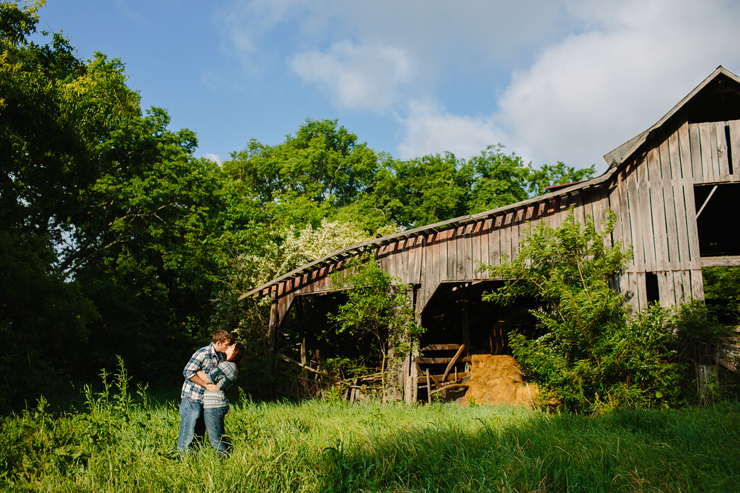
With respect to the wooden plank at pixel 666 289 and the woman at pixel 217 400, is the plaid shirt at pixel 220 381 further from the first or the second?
the wooden plank at pixel 666 289

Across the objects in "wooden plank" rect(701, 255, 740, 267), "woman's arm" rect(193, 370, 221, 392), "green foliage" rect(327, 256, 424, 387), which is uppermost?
"wooden plank" rect(701, 255, 740, 267)

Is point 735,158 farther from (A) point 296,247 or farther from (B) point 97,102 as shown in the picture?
(B) point 97,102

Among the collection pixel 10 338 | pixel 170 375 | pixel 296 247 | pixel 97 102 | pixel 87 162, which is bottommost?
pixel 170 375

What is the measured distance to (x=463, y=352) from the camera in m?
15.3

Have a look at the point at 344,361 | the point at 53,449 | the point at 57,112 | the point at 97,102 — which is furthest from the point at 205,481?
the point at 97,102

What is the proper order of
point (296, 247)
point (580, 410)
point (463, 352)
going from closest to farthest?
point (580, 410), point (463, 352), point (296, 247)

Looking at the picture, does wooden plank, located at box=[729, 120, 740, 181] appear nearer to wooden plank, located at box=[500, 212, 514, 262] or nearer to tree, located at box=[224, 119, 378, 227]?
wooden plank, located at box=[500, 212, 514, 262]

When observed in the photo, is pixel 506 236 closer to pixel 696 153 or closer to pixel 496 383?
pixel 496 383

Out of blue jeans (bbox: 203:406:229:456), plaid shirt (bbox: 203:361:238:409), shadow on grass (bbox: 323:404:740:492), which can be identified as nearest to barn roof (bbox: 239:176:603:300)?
shadow on grass (bbox: 323:404:740:492)

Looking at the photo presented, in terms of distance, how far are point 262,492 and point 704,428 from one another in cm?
557

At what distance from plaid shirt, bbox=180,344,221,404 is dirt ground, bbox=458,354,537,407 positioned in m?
7.00

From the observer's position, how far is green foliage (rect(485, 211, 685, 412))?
30.6ft

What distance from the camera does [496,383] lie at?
40.8 ft

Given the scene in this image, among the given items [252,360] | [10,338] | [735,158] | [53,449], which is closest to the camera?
[53,449]
